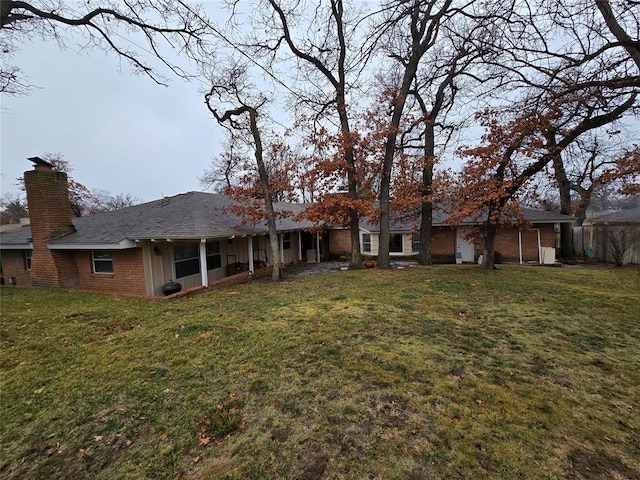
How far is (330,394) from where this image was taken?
128 inches

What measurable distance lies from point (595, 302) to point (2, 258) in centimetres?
2252

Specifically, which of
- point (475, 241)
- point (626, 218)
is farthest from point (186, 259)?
point (626, 218)

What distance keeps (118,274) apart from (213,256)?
11.2 feet

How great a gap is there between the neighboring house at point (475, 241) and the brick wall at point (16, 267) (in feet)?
54.0

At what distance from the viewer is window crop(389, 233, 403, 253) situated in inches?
736

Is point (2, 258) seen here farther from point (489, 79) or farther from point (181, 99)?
point (489, 79)

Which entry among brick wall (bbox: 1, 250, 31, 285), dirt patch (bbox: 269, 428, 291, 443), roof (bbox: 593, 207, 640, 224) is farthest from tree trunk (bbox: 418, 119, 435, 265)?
brick wall (bbox: 1, 250, 31, 285)

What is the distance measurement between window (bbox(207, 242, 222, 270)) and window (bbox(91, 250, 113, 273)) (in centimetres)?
334

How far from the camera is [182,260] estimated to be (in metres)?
10.8

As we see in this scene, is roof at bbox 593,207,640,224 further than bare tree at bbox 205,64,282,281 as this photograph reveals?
Yes

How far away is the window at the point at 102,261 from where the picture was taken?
10.2 m

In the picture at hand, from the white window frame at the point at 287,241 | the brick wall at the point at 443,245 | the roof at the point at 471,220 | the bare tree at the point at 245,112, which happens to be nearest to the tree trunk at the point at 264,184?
the bare tree at the point at 245,112

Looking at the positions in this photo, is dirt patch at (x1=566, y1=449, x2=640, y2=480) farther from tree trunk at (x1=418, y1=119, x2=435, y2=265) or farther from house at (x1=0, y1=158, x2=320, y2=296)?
tree trunk at (x1=418, y1=119, x2=435, y2=265)

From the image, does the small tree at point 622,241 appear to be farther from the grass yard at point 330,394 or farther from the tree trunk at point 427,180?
the grass yard at point 330,394
